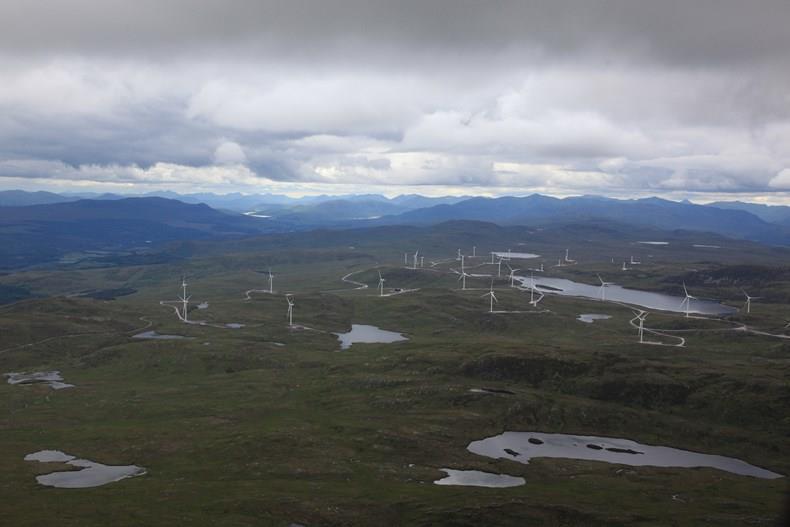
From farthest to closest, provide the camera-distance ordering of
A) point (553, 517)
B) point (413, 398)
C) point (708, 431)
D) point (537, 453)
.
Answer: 1. point (413, 398)
2. point (708, 431)
3. point (537, 453)
4. point (553, 517)

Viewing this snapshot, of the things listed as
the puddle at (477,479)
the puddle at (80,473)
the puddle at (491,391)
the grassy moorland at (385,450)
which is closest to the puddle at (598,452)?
the grassy moorland at (385,450)

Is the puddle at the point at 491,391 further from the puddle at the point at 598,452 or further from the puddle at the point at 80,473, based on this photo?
the puddle at the point at 80,473

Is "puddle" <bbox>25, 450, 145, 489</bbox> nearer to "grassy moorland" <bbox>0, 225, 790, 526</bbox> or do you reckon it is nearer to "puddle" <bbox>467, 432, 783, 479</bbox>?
"grassy moorland" <bbox>0, 225, 790, 526</bbox>

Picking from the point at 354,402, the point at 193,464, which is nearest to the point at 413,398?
the point at 354,402

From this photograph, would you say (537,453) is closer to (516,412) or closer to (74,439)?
(516,412)

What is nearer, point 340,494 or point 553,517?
point 553,517

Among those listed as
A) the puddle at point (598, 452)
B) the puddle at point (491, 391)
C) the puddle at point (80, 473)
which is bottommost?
the puddle at point (598, 452)

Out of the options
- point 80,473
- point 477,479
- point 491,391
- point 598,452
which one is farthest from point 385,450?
point 80,473
